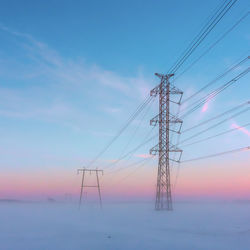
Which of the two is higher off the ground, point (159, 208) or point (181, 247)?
point (159, 208)

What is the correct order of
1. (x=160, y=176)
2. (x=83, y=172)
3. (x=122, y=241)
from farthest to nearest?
1. (x=83, y=172)
2. (x=160, y=176)
3. (x=122, y=241)

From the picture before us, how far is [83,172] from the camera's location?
65062 mm

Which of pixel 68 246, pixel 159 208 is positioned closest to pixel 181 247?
pixel 68 246

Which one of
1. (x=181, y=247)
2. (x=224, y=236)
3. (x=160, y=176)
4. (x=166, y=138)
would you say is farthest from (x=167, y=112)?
(x=181, y=247)

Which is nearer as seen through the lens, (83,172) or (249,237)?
(249,237)

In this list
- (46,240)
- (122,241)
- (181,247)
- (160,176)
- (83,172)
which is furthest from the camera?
(83,172)

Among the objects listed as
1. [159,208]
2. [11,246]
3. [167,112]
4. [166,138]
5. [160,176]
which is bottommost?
[11,246]

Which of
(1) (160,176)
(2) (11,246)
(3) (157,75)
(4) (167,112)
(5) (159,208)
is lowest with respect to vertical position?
(2) (11,246)

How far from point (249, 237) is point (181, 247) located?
5.95 m

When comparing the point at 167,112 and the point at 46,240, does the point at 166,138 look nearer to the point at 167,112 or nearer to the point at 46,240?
the point at 167,112

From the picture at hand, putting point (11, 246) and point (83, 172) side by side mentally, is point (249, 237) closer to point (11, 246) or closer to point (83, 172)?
point (11, 246)

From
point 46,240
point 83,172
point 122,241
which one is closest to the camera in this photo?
point 122,241

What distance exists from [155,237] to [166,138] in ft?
53.7

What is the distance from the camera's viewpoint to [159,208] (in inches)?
1515
